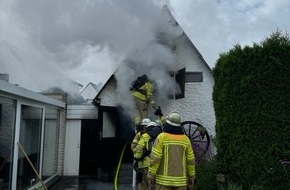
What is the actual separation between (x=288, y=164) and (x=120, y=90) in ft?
20.2

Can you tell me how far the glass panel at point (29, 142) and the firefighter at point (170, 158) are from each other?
3688 millimetres

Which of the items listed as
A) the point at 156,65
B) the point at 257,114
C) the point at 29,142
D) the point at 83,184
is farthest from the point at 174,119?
the point at 83,184

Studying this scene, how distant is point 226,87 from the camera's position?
7.44 metres

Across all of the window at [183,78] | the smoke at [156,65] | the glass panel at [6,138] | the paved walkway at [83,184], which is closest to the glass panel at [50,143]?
the paved walkway at [83,184]

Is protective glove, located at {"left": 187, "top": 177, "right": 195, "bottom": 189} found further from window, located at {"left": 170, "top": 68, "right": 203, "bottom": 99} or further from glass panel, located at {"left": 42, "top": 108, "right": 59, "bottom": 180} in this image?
window, located at {"left": 170, "top": 68, "right": 203, "bottom": 99}

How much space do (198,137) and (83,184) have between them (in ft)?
11.8

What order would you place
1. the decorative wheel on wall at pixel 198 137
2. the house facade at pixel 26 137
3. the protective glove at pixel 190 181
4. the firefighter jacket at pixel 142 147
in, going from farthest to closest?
the decorative wheel on wall at pixel 198 137, the firefighter jacket at pixel 142 147, the house facade at pixel 26 137, the protective glove at pixel 190 181

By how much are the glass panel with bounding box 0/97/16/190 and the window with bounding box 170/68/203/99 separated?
17.8 ft

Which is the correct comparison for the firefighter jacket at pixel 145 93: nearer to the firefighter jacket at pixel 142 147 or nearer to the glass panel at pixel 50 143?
the glass panel at pixel 50 143

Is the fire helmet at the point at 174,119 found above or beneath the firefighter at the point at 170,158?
above

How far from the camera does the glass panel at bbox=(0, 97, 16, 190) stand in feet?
22.7

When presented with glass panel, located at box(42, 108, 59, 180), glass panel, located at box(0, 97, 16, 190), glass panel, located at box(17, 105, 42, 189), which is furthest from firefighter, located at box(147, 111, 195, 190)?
glass panel, located at box(42, 108, 59, 180)

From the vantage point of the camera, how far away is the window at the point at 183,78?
11.4 meters

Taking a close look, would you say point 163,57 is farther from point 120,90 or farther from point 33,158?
point 33,158
